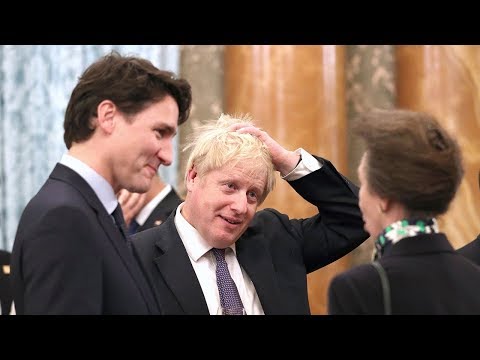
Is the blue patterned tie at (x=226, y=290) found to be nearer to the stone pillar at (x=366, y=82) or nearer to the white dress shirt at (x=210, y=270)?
the white dress shirt at (x=210, y=270)

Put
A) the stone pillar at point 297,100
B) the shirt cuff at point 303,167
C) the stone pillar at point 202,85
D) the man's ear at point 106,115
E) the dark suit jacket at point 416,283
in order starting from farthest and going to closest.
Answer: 1. the stone pillar at point 202,85
2. the stone pillar at point 297,100
3. the shirt cuff at point 303,167
4. the man's ear at point 106,115
5. the dark suit jacket at point 416,283

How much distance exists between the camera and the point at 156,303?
2.28 m

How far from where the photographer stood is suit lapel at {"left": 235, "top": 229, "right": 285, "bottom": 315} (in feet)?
8.89

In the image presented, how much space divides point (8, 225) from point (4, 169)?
340 mm

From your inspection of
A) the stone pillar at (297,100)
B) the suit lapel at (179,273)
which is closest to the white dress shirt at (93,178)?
the suit lapel at (179,273)

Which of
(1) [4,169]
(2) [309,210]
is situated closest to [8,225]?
(1) [4,169]

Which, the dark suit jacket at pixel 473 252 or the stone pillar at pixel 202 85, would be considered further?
the stone pillar at pixel 202 85

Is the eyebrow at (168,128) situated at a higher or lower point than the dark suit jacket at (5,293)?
higher

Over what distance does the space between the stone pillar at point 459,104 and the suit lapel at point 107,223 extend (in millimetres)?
2871

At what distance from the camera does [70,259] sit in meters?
2.00

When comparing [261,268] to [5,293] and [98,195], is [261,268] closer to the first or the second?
[98,195]

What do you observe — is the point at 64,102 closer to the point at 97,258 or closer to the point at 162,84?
the point at 162,84

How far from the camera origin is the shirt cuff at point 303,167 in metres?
3.04

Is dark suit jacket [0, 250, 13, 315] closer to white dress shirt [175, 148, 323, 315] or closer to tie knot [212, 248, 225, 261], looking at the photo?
white dress shirt [175, 148, 323, 315]
